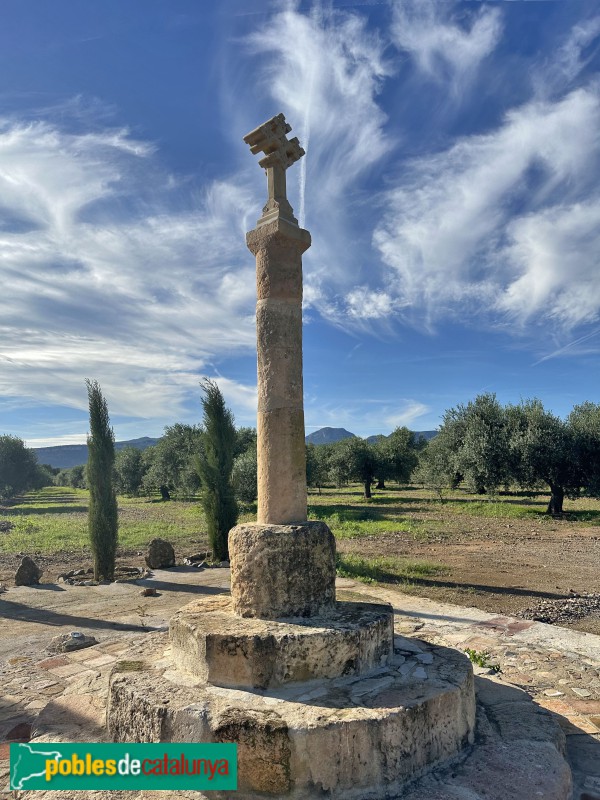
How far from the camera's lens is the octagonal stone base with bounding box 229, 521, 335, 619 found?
A: 3.85 meters

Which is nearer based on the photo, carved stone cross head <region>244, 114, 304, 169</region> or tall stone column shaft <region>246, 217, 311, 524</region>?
tall stone column shaft <region>246, 217, 311, 524</region>

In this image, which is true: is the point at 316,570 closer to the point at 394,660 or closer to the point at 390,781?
the point at 394,660

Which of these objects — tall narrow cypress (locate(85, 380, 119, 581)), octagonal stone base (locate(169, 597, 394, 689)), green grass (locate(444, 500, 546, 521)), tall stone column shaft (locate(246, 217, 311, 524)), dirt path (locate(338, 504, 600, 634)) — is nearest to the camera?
octagonal stone base (locate(169, 597, 394, 689))

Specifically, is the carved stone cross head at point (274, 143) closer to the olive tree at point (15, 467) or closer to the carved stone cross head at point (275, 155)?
the carved stone cross head at point (275, 155)

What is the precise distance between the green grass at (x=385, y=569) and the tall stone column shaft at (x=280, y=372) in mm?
6183

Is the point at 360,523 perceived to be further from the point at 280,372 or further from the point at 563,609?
the point at 280,372

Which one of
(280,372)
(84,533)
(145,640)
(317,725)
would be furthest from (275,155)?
(84,533)

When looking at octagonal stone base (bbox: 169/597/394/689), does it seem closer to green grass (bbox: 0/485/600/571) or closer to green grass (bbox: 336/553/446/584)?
green grass (bbox: 336/553/446/584)

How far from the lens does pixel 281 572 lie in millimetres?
3859

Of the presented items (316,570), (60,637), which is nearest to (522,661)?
(316,570)

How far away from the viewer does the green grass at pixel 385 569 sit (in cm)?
1007

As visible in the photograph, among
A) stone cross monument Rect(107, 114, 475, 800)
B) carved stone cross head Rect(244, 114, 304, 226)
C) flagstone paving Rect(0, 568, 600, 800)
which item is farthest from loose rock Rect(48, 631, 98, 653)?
carved stone cross head Rect(244, 114, 304, 226)

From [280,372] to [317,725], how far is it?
8.09 ft

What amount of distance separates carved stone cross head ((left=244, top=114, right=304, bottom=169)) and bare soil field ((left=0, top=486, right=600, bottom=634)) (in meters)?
6.67
